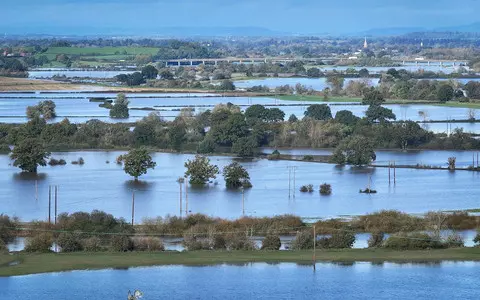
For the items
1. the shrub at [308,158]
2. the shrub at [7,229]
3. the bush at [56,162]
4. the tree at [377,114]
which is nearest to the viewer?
the shrub at [7,229]

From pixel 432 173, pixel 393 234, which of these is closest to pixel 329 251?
pixel 393 234

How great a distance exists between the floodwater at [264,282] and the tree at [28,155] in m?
10.0

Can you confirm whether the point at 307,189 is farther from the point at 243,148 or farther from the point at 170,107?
the point at 170,107

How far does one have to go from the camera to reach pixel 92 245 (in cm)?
1773

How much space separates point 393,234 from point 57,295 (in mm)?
5852

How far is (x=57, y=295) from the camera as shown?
15.3 m

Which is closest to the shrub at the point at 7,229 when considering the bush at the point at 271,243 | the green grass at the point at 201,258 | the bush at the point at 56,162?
the green grass at the point at 201,258

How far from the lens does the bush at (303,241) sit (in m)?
17.8

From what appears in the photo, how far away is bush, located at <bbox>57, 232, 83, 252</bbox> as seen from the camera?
17578 millimetres

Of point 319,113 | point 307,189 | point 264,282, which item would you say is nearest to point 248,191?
point 307,189

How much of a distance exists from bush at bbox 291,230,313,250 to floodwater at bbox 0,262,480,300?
0.86 metres

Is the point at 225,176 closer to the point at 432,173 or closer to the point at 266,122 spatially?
the point at 432,173

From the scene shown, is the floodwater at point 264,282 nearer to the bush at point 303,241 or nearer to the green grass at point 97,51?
the bush at point 303,241

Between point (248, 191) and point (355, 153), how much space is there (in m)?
4.63
